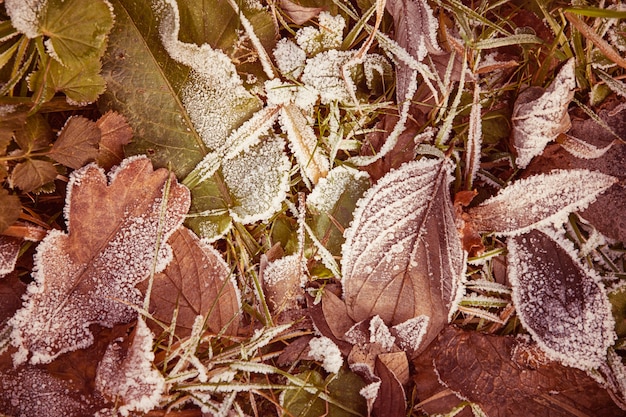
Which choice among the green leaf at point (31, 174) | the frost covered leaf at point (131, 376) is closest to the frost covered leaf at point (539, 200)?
the frost covered leaf at point (131, 376)

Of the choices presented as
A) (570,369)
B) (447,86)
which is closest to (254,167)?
(447,86)

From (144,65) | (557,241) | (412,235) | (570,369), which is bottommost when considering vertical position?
(570,369)

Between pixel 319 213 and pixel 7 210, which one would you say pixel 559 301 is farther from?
pixel 7 210

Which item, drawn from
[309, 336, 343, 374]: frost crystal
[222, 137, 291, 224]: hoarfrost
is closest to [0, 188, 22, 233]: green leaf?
[222, 137, 291, 224]: hoarfrost

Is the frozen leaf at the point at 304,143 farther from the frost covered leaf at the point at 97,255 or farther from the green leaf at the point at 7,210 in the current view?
the green leaf at the point at 7,210

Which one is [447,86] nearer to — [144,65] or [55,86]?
[144,65]

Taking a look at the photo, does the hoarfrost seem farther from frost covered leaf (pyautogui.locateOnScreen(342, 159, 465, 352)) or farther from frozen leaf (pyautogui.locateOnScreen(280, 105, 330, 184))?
Result: frost covered leaf (pyautogui.locateOnScreen(342, 159, 465, 352))
